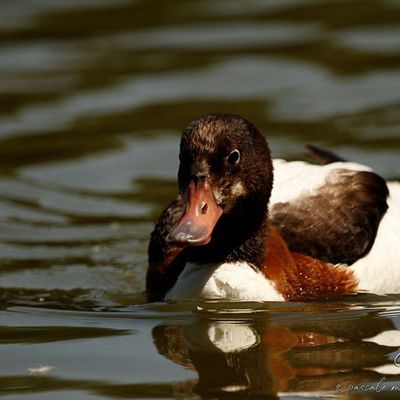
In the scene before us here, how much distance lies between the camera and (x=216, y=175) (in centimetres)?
777

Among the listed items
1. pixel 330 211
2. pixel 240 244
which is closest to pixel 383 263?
pixel 330 211

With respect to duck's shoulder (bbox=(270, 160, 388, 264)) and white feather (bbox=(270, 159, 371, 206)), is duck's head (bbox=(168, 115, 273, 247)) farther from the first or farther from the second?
white feather (bbox=(270, 159, 371, 206))

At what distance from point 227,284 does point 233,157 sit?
0.80 metres

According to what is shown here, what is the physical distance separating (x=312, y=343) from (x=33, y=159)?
18.0 ft

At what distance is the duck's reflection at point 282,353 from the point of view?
655cm

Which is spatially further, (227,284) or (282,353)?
(227,284)

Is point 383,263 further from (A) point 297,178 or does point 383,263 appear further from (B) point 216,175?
(B) point 216,175

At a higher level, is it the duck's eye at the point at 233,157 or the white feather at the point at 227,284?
the duck's eye at the point at 233,157

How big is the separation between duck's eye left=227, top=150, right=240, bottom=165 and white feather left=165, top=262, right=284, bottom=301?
0.70m

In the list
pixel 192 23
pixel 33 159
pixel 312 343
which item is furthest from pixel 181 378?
pixel 192 23

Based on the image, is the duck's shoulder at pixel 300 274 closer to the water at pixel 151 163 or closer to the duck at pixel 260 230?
the duck at pixel 260 230

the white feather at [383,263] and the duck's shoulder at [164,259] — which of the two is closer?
the white feather at [383,263]

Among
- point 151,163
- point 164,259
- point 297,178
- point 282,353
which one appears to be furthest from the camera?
point 151,163

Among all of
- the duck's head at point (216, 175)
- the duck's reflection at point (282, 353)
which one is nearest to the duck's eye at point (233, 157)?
the duck's head at point (216, 175)
